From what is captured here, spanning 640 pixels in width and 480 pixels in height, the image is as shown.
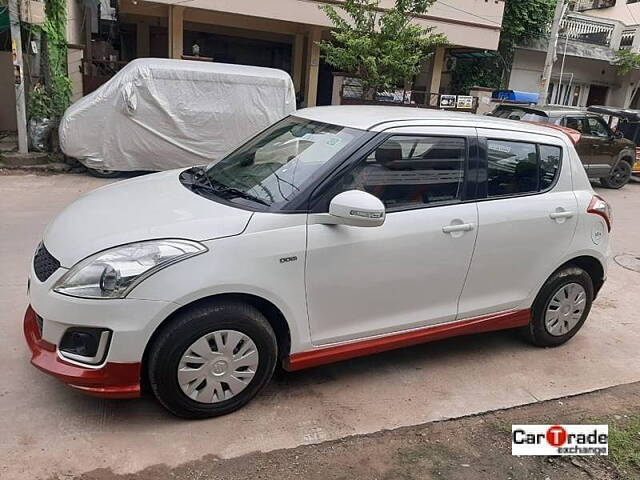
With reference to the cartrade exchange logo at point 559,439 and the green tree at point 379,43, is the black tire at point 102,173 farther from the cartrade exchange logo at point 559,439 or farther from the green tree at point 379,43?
the cartrade exchange logo at point 559,439

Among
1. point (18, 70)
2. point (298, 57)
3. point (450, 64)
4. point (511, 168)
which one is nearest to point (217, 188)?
point (511, 168)

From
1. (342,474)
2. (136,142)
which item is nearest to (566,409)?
(342,474)

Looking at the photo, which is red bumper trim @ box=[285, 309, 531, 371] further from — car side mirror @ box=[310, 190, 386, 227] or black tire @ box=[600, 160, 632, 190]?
black tire @ box=[600, 160, 632, 190]

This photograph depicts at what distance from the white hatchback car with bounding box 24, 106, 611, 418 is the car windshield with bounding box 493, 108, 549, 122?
772 centimetres

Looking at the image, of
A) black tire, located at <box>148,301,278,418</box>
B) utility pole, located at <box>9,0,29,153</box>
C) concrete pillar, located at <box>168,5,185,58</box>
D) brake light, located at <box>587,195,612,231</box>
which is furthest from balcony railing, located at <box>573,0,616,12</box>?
black tire, located at <box>148,301,278,418</box>

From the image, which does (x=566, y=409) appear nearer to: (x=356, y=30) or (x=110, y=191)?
(x=110, y=191)

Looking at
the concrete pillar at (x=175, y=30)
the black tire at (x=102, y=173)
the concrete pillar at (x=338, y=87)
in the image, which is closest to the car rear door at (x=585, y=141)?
the concrete pillar at (x=338, y=87)

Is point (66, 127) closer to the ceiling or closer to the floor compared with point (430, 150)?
closer to the floor

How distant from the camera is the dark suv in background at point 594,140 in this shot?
37.3 ft

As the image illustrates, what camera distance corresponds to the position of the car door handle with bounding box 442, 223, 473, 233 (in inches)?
136

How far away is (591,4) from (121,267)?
3032 cm

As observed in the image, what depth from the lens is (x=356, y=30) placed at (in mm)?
12680

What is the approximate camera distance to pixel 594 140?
11.8 meters

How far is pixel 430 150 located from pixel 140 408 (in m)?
2.33
